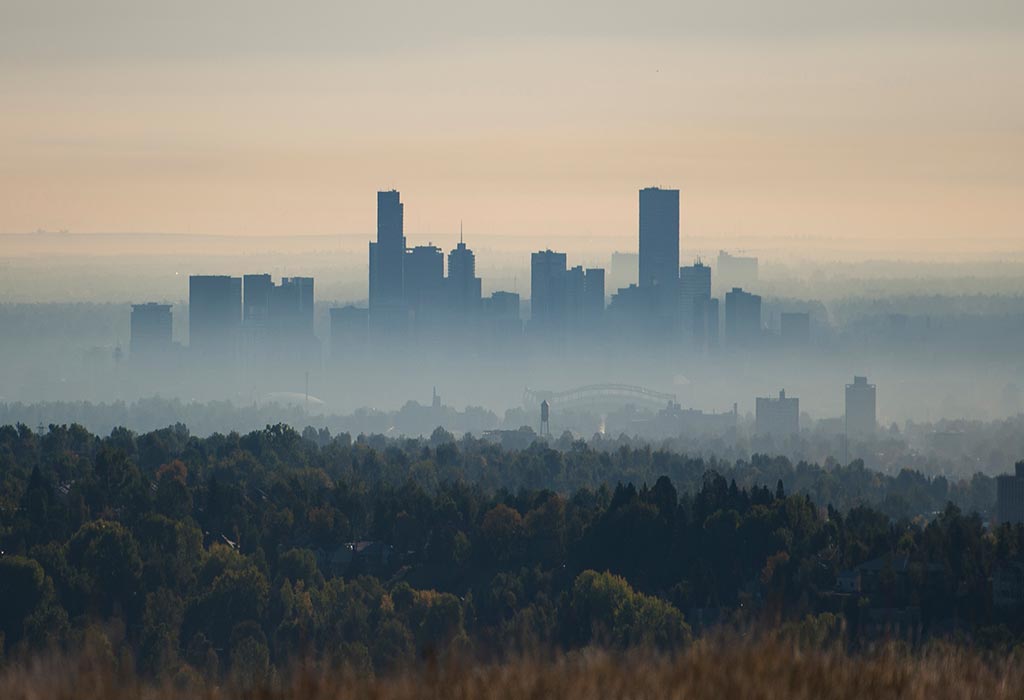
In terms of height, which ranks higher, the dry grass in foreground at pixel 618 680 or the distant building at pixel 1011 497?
the dry grass in foreground at pixel 618 680

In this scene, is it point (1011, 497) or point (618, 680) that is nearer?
point (618, 680)

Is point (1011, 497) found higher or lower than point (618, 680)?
lower

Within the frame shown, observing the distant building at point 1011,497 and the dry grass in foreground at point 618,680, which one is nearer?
the dry grass in foreground at point 618,680

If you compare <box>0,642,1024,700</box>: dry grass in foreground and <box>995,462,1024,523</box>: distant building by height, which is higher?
<box>0,642,1024,700</box>: dry grass in foreground

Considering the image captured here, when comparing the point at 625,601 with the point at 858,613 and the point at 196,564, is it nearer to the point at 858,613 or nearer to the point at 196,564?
the point at 858,613

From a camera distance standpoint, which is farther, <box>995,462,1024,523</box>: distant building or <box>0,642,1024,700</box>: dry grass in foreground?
<box>995,462,1024,523</box>: distant building
